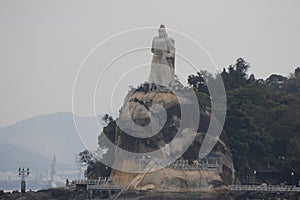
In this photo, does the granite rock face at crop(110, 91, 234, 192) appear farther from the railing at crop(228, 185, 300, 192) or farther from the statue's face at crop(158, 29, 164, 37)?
the statue's face at crop(158, 29, 164, 37)

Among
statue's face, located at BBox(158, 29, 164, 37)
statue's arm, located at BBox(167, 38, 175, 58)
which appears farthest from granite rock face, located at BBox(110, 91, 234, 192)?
statue's face, located at BBox(158, 29, 164, 37)

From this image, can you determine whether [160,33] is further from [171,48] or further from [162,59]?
[162,59]

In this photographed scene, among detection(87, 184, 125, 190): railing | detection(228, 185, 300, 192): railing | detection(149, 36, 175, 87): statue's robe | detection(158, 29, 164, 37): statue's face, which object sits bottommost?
detection(228, 185, 300, 192): railing

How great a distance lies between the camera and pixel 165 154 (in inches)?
2854

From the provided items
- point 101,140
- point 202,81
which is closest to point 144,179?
point 101,140

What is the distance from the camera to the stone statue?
79.8 m

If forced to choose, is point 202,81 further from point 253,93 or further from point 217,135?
point 217,135

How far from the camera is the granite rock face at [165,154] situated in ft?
228

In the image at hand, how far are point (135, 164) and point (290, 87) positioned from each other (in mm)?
47029

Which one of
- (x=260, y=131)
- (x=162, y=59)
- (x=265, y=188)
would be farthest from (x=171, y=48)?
(x=265, y=188)

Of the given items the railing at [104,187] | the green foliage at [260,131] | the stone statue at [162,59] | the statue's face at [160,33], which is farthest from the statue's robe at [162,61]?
the railing at [104,187]

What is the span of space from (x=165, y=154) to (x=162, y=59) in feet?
42.1

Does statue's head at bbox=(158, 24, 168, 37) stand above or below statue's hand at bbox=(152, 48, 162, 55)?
above

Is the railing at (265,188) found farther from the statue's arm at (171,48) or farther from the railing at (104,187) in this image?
the statue's arm at (171,48)
